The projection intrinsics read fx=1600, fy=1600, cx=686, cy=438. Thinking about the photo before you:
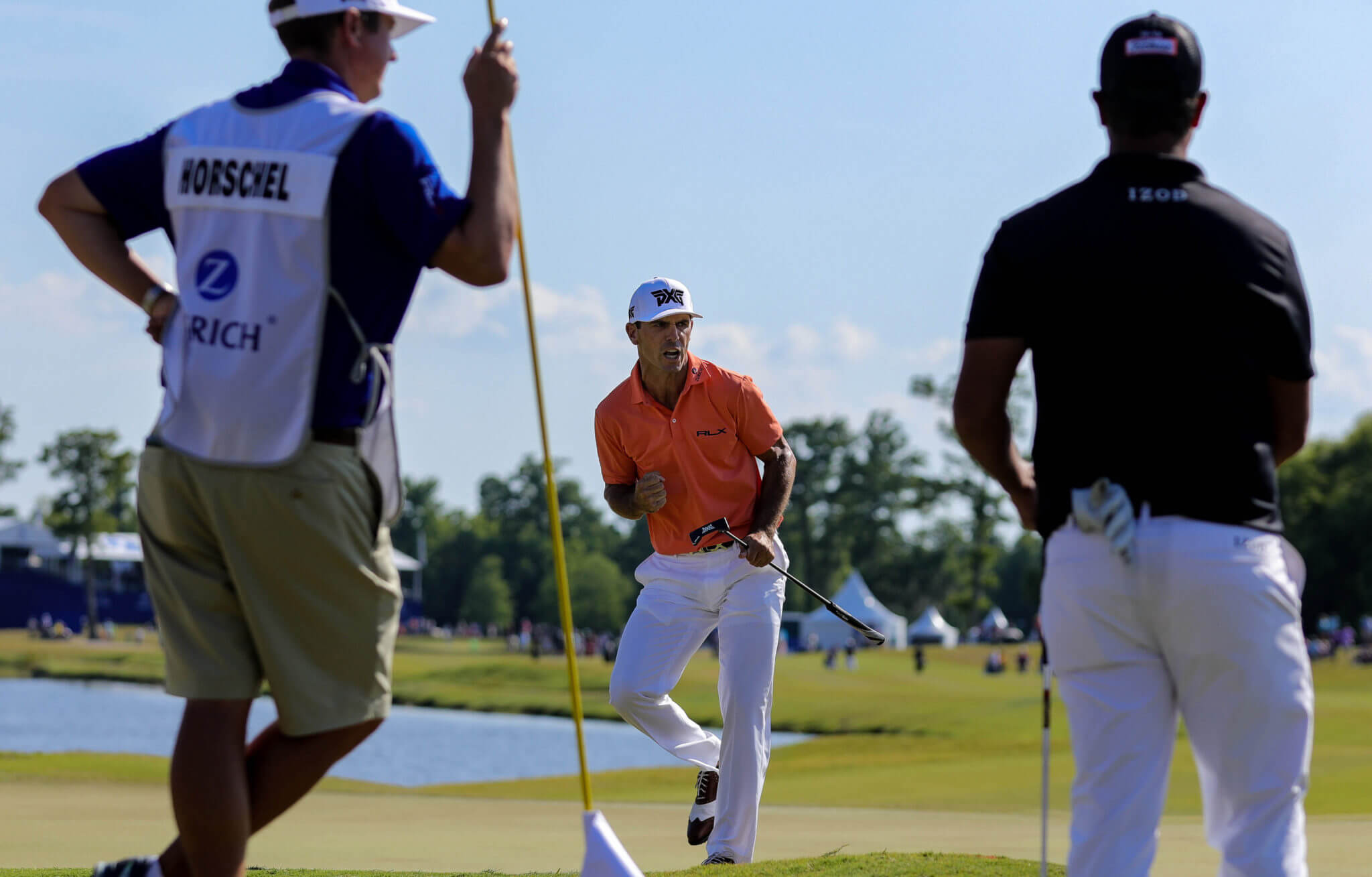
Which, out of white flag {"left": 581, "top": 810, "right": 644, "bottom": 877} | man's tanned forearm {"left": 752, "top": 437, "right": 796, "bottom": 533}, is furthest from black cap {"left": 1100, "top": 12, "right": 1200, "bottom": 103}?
man's tanned forearm {"left": 752, "top": 437, "right": 796, "bottom": 533}

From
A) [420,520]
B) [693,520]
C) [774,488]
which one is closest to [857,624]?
[774,488]

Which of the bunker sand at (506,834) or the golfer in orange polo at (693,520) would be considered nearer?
the golfer in orange polo at (693,520)

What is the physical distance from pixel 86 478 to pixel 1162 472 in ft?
332

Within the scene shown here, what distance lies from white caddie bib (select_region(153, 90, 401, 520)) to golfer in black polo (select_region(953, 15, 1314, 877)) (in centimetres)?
146

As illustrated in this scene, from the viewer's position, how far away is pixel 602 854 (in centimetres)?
405

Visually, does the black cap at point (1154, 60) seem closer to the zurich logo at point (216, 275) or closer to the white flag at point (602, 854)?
the zurich logo at point (216, 275)

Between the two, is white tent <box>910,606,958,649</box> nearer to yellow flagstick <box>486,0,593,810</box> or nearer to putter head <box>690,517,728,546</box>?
putter head <box>690,517,728,546</box>

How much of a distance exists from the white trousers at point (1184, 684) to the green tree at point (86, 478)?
98.9 meters

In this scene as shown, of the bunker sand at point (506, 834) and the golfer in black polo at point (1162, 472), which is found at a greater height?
the golfer in black polo at point (1162, 472)

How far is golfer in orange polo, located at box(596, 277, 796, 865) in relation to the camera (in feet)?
22.8

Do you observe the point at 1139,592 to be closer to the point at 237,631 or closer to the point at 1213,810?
the point at 1213,810

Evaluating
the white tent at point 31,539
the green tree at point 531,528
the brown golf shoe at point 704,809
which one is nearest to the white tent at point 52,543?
the white tent at point 31,539

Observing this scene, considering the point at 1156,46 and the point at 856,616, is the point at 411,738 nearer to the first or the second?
the point at 1156,46

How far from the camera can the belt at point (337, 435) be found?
3512mm
